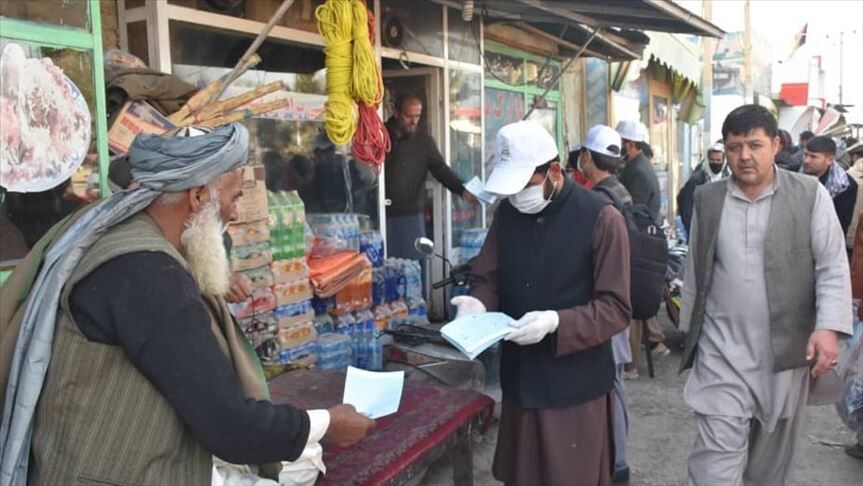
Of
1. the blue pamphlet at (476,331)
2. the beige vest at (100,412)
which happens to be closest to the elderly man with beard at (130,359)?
the beige vest at (100,412)

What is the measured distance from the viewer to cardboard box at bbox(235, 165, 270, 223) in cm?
421

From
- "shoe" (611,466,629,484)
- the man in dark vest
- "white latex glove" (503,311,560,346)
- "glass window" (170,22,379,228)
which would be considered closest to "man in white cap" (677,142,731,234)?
"glass window" (170,22,379,228)

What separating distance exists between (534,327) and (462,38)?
16.9ft

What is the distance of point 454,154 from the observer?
714 cm

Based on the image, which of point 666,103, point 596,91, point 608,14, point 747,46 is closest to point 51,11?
point 608,14

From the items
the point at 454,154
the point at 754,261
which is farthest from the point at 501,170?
the point at 454,154

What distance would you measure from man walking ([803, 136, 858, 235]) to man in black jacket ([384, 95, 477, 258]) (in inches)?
115

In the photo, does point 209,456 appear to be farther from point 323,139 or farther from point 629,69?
point 629,69

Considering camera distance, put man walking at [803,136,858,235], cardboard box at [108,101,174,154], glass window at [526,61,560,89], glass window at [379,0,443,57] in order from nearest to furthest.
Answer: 1. cardboard box at [108,101,174,154]
2. man walking at [803,136,858,235]
3. glass window at [379,0,443,57]
4. glass window at [526,61,560,89]

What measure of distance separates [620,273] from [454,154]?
15.4 feet

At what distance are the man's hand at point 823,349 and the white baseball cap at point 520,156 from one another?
1.22 metres

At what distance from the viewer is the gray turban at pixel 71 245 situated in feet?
5.21

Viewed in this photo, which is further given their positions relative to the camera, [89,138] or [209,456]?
[89,138]

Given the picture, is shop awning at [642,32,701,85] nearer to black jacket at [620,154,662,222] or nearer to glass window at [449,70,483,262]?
glass window at [449,70,483,262]
